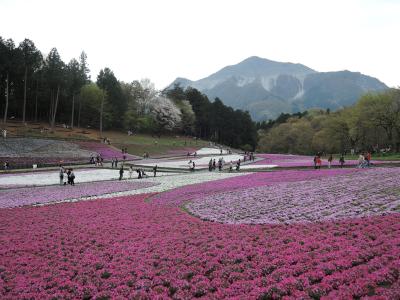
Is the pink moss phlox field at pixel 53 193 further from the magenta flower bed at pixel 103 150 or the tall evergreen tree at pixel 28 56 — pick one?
Result: the tall evergreen tree at pixel 28 56

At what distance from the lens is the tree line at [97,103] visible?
311ft

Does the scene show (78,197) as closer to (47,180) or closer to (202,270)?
(47,180)

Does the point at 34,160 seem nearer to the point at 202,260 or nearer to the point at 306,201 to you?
the point at 306,201

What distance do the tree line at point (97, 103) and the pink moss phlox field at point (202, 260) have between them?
3023 inches

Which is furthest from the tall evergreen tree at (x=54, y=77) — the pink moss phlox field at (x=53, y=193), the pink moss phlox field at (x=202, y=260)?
the pink moss phlox field at (x=202, y=260)

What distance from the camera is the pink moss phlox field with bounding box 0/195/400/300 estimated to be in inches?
401

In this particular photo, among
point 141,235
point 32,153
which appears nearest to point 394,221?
point 141,235

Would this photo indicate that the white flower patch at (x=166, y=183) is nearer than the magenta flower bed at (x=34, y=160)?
Yes

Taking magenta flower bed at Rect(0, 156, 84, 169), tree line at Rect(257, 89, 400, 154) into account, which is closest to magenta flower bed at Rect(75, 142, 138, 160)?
magenta flower bed at Rect(0, 156, 84, 169)

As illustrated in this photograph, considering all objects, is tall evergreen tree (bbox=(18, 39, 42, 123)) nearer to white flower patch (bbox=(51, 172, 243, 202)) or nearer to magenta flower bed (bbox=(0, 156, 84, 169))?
magenta flower bed (bbox=(0, 156, 84, 169))

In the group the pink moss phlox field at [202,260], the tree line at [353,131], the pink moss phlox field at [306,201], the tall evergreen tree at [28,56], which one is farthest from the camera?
the tall evergreen tree at [28,56]

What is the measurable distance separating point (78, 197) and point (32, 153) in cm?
3830

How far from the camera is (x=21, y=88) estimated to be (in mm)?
98438

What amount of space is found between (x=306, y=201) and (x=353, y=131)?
231 feet
